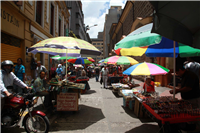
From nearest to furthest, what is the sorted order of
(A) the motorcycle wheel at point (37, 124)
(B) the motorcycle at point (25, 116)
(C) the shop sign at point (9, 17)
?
(B) the motorcycle at point (25, 116) < (A) the motorcycle wheel at point (37, 124) < (C) the shop sign at point (9, 17)

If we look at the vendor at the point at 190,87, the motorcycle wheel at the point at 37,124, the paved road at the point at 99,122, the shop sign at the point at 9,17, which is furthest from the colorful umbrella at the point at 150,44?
the shop sign at the point at 9,17

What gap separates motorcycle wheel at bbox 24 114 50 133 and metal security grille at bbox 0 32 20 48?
18.5 ft

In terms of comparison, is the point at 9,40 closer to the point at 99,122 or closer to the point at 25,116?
the point at 25,116

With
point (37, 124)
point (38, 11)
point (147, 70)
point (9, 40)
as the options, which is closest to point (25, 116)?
point (37, 124)

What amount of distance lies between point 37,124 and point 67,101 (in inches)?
62.2

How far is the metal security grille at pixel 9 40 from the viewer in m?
6.90

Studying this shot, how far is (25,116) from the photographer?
3158 millimetres

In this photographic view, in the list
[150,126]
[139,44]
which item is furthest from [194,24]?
[150,126]

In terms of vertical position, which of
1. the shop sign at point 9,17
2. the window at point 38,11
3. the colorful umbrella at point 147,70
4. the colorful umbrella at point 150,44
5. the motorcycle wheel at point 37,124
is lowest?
the motorcycle wheel at point 37,124

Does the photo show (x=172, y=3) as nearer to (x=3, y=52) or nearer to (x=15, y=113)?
(x=15, y=113)

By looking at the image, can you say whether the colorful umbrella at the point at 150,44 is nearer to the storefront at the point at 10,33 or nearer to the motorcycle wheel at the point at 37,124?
the motorcycle wheel at the point at 37,124

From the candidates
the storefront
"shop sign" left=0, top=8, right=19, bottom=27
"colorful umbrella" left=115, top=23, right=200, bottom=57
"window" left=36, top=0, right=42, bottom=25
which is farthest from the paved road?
"window" left=36, top=0, right=42, bottom=25

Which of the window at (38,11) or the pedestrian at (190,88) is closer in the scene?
the pedestrian at (190,88)

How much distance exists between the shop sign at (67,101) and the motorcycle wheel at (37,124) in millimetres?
1415
